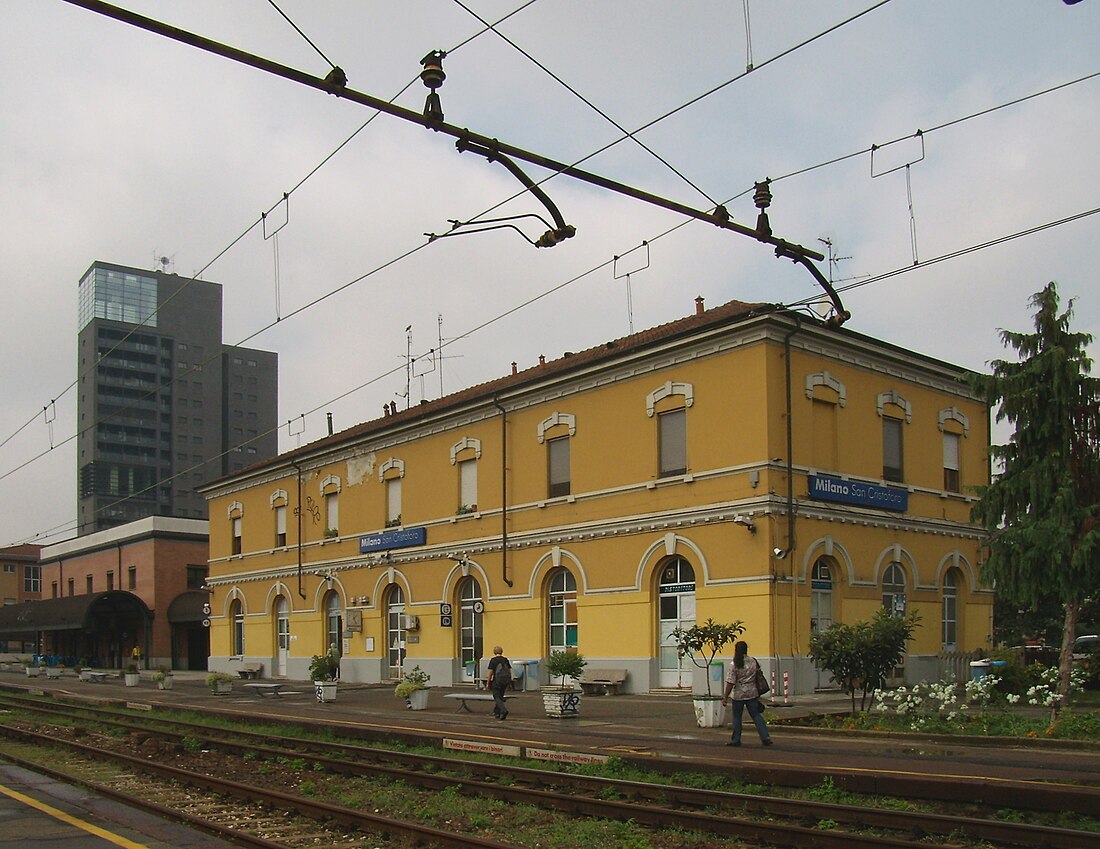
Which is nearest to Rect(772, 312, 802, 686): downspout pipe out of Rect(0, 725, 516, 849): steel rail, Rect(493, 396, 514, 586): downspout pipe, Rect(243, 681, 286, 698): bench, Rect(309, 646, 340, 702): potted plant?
Rect(493, 396, 514, 586): downspout pipe

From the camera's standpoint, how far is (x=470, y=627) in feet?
107

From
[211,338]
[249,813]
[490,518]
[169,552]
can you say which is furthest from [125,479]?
[249,813]

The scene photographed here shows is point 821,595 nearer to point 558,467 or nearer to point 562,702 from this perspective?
point 562,702

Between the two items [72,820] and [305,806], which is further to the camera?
[305,806]

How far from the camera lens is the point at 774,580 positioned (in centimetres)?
2347

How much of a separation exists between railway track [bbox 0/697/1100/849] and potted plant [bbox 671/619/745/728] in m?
5.66

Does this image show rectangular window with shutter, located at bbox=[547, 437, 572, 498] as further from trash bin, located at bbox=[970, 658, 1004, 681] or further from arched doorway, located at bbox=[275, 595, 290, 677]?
arched doorway, located at bbox=[275, 595, 290, 677]

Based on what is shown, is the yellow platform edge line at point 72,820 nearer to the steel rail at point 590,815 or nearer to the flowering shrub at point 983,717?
the steel rail at point 590,815

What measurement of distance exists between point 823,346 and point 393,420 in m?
17.0

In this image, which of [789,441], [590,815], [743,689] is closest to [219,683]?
[789,441]

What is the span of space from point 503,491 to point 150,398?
10156cm

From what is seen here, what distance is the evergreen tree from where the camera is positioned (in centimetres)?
2067

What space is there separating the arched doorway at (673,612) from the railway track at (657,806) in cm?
967

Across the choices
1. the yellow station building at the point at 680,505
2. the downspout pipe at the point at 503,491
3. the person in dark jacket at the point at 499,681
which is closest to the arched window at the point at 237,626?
the yellow station building at the point at 680,505
